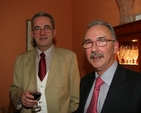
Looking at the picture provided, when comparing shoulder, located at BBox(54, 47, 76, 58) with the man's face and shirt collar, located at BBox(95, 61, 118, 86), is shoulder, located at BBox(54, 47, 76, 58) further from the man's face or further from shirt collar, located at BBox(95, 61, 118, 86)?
shirt collar, located at BBox(95, 61, 118, 86)

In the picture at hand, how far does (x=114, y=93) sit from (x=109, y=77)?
14 cm

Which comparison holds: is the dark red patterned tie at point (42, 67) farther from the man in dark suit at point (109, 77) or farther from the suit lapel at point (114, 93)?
the suit lapel at point (114, 93)

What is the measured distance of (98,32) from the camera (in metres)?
1.30

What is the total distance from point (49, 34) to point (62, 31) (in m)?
1.50

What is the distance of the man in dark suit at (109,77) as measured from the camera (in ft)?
3.79

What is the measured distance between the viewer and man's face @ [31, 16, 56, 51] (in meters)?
1.89

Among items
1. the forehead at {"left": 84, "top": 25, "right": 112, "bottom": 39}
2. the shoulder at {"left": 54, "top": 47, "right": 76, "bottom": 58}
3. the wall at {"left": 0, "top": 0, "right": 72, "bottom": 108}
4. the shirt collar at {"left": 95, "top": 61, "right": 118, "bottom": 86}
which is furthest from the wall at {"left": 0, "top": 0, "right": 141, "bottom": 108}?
the shirt collar at {"left": 95, "top": 61, "right": 118, "bottom": 86}

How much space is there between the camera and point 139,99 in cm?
113

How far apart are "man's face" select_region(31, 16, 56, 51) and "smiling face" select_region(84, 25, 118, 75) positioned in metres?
0.69

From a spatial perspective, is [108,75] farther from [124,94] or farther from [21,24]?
[21,24]

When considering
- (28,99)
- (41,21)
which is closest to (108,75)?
(28,99)

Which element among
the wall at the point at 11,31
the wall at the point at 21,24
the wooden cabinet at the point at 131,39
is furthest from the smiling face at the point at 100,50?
the wall at the point at 11,31

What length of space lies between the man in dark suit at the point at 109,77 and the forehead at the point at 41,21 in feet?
2.37

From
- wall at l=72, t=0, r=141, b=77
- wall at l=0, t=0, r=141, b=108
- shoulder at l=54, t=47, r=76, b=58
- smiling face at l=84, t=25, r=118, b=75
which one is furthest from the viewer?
wall at l=0, t=0, r=141, b=108
